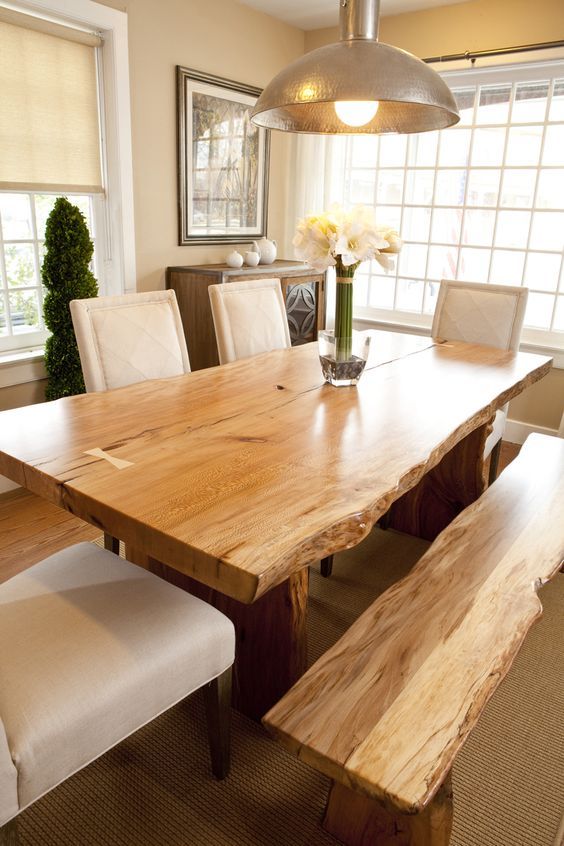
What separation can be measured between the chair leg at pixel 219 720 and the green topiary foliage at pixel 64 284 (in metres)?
1.99

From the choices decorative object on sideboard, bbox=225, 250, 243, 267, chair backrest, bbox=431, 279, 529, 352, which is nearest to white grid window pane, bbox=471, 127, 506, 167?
chair backrest, bbox=431, 279, 529, 352

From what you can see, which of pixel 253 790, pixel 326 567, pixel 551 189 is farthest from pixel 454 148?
pixel 253 790

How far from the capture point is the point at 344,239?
1933 mm

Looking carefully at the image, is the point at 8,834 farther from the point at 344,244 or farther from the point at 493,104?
the point at 493,104

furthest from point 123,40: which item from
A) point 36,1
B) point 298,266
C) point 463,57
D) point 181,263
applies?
point 463,57

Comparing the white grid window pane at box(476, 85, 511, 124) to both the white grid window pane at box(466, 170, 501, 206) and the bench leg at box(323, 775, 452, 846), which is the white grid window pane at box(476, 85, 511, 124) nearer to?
the white grid window pane at box(466, 170, 501, 206)

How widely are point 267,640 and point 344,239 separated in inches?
47.5

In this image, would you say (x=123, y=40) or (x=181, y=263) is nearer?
(x=123, y=40)

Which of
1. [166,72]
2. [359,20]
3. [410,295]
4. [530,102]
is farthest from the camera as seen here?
[410,295]

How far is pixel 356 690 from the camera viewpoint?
1.18 m

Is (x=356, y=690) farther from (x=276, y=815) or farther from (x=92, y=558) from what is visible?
(x=92, y=558)

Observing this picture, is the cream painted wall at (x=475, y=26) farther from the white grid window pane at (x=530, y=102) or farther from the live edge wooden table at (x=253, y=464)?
the live edge wooden table at (x=253, y=464)

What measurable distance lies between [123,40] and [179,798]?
3.29 m

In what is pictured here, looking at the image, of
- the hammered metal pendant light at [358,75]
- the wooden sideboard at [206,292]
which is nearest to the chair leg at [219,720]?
the hammered metal pendant light at [358,75]
